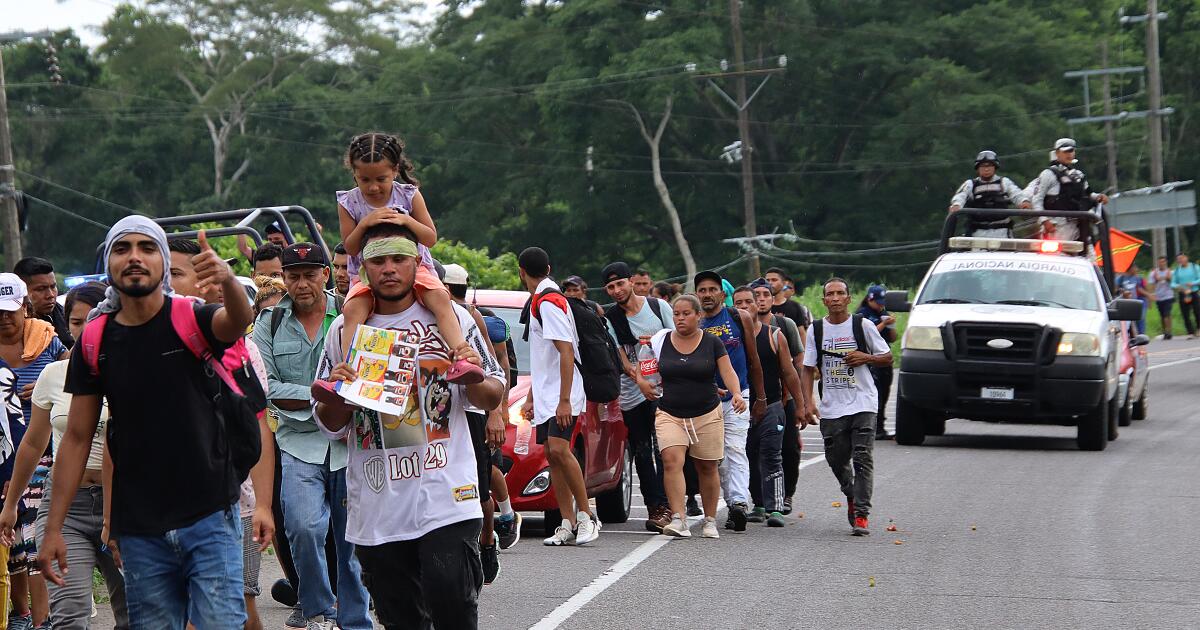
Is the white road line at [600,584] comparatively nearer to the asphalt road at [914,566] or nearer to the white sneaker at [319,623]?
the asphalt road at [914,566]

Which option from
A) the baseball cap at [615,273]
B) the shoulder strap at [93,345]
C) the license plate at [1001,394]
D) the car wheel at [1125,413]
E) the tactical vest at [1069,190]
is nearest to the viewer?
the shoulder strap at [93,345]

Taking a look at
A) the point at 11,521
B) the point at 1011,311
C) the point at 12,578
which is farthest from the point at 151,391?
the point at 1011,311

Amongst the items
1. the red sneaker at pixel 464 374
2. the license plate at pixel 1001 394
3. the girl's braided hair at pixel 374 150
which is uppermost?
the girl's braided hair at pixel 374 150

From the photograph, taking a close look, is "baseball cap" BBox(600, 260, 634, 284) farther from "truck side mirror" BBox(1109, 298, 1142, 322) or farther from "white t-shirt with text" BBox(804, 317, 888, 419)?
"truck side mirror" BBox(1109, 298, 1142, 322)

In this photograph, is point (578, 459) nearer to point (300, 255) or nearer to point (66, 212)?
point (300, 255)

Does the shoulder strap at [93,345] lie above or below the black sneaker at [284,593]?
above

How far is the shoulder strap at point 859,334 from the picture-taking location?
41.8 ft

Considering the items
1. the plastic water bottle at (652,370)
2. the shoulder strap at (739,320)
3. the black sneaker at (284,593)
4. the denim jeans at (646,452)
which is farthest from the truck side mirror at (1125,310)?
the black sneaker at (284,593)

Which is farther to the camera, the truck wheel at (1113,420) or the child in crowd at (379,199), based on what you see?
the truck wheel at (1113,420)

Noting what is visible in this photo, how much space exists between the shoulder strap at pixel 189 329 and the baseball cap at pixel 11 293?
284 cm

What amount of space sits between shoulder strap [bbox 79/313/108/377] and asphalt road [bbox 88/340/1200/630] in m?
3.56

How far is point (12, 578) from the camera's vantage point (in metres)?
8.29

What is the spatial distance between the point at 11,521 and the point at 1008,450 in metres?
14.8

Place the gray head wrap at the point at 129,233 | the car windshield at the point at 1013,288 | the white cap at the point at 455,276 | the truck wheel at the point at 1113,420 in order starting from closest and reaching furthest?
the gray head wrap at the point at 129,233 → the white cap at the point at 455,276 → the car windshield at the point at 1013,288 → the truck wheel at the point at 1113,420
